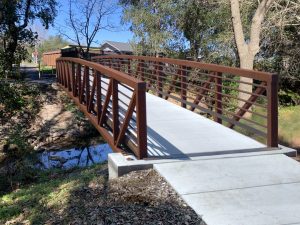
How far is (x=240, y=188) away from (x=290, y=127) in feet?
27.2

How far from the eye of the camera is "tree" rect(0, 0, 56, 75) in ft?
61.3

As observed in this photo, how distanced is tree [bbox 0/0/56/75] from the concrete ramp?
45.4 ft

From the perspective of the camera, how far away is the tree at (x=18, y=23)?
61.3ft

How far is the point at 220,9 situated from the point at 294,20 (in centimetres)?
363

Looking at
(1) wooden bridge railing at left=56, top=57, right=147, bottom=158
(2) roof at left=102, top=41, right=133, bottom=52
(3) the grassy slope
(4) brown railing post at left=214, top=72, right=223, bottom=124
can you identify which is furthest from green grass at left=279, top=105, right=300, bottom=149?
(2) roof at left=102, top=41, right=133, bottom=52

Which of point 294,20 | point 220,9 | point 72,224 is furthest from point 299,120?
point 72,224

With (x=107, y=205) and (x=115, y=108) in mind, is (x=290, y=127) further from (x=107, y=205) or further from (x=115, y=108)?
(x=107, y=205)

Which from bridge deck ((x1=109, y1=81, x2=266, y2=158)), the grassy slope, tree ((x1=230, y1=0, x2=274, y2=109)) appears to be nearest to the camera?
the grassy slope

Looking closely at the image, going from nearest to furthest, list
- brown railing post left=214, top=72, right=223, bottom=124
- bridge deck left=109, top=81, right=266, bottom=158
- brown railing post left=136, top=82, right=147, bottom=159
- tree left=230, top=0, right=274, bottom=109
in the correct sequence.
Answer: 1. brown railing post left=136, top=82, right=147, bottom=159
2. bridge deck left=109, top=81, right=266, bottom=158
3. brown railing post left=214, top=72, right=223, bottom=124
4. tree left=230, top=0, right=274, bottom=109

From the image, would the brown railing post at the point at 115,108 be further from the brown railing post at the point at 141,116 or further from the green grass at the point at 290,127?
the green grass at the point at 290,127

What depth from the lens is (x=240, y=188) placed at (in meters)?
4.59

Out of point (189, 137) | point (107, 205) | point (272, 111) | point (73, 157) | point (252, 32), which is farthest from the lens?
point (252, 32)

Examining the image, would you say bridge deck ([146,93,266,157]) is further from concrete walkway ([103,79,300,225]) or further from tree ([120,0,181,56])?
tree ([120,0,181,56])

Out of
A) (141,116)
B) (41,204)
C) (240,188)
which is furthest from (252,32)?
(41,204)
